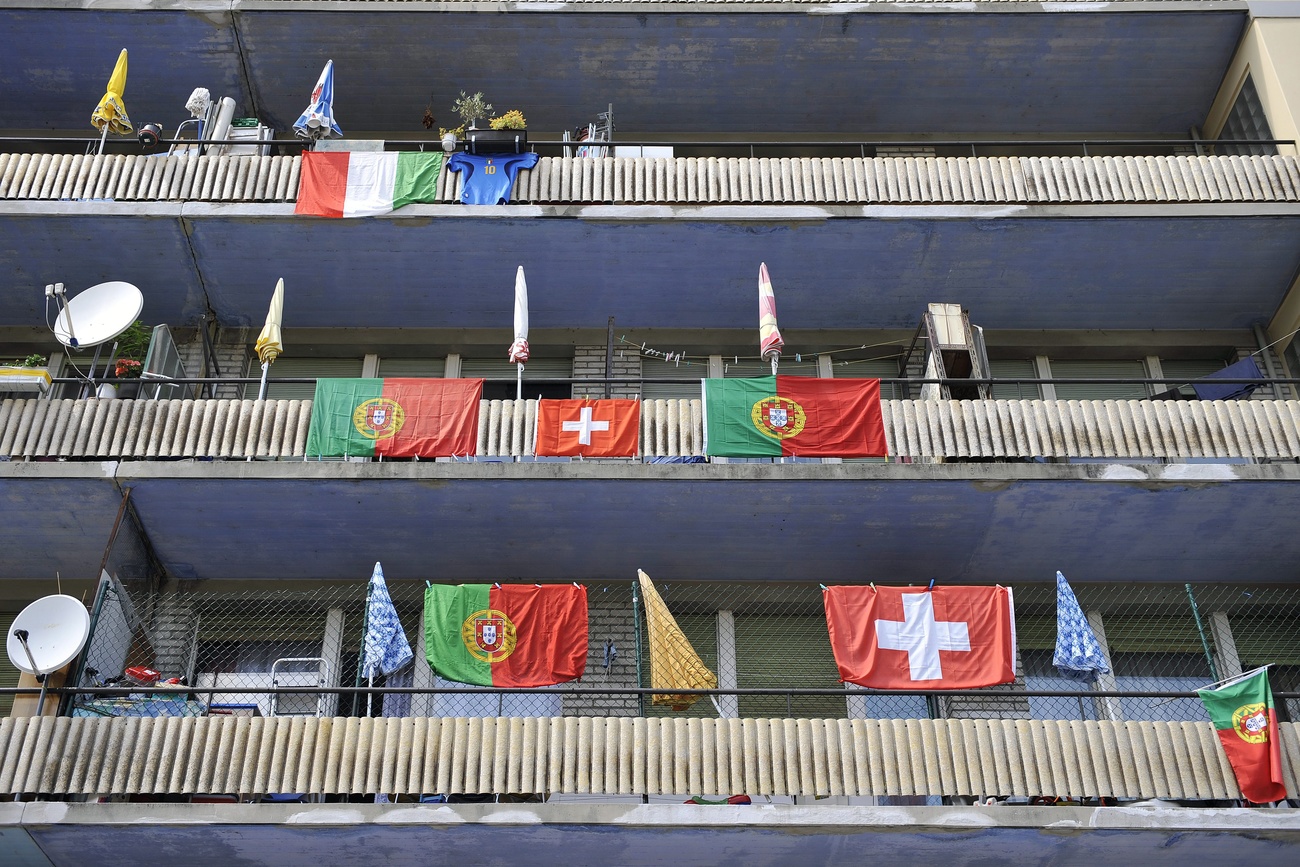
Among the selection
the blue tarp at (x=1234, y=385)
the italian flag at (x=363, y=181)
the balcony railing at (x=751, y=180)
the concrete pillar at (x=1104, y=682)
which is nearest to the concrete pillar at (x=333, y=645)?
the italian flag at (x=363, y=181)

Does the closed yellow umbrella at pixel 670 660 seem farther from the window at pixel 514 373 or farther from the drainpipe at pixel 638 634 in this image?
the window at pixel 514 373

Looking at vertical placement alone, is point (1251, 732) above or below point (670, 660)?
below

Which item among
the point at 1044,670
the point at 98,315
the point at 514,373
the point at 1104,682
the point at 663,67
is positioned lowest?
the point at 1104,682

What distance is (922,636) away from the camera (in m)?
13.8

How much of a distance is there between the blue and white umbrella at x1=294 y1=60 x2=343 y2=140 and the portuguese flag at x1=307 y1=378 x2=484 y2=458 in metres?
4.48

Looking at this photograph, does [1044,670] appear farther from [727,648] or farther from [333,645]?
[333,645]

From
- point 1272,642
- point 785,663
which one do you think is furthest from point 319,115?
point 1272,642

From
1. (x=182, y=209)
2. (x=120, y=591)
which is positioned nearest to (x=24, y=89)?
(x=182, y=209)

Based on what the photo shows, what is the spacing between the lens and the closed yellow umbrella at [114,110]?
17781mm

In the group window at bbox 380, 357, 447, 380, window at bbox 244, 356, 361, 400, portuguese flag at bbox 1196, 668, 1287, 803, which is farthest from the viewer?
window at bbox 380, 357, 447, 380

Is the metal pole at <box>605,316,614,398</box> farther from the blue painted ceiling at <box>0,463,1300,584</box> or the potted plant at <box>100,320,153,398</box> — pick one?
the potted plant at <box>100,320,153,398</box>

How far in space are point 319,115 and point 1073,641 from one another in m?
11.4

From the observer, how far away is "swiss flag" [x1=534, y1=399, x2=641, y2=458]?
14742mm

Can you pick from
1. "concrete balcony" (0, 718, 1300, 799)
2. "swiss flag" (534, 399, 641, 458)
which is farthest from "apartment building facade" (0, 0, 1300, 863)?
"swiss flag" (534, 399, 641, 458)
